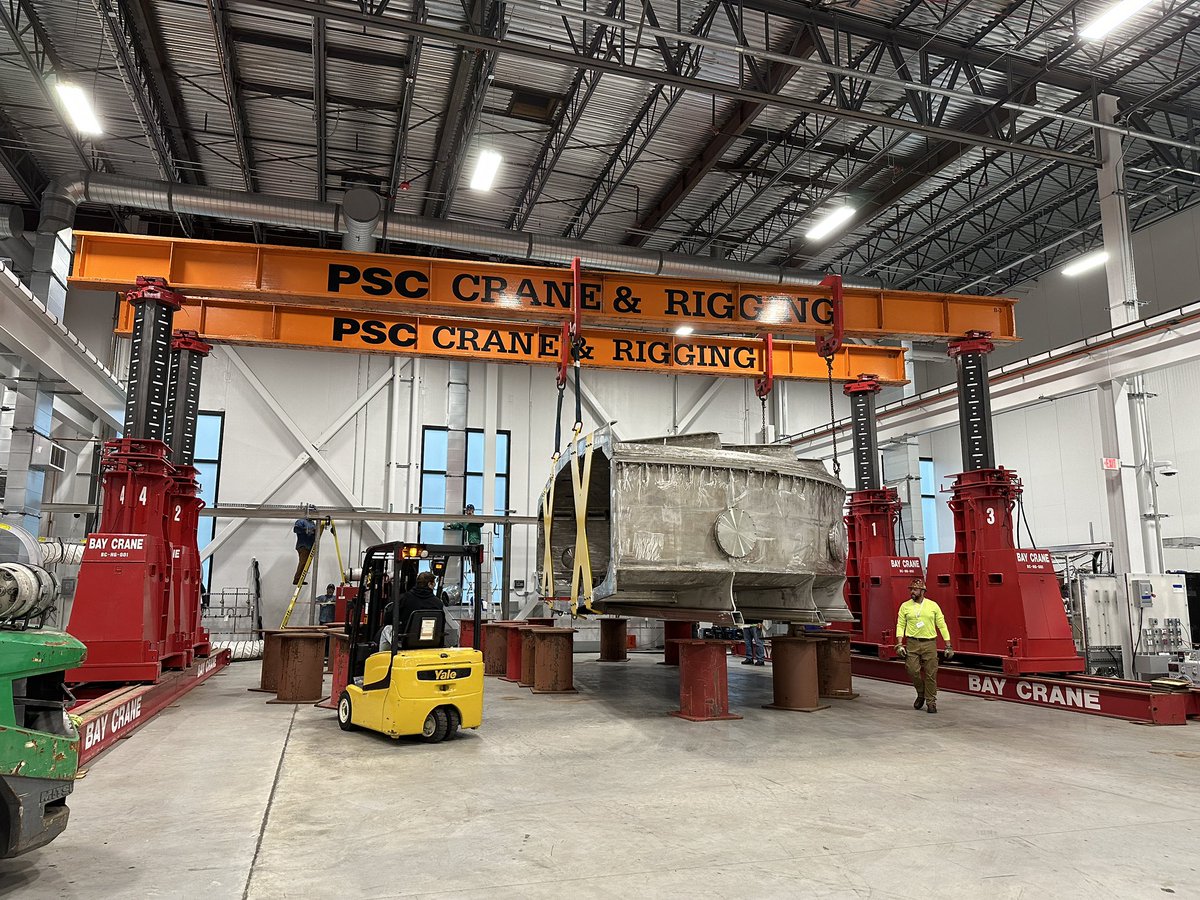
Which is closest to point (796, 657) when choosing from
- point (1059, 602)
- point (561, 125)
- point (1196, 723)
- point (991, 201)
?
point (1059, 602)

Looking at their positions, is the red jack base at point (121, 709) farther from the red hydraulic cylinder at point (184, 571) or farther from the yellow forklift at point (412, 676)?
the yellow forklift at point (412, 676)

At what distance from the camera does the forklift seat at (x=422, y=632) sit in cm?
809

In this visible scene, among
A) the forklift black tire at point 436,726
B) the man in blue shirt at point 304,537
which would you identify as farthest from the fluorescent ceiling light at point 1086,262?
the man in blue shirt at point 304,537

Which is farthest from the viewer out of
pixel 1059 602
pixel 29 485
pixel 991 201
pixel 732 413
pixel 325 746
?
pixel 732 413

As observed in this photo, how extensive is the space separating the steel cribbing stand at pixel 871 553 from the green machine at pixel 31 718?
11.2 m

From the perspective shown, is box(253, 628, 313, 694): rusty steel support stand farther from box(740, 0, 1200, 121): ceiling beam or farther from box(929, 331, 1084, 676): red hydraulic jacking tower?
box(740, 0, 1200, 121): ceiling beam

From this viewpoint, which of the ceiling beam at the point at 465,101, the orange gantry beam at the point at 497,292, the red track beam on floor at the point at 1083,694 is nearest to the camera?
the red track beam on floor at the point at 1083,694

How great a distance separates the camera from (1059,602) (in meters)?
11.1

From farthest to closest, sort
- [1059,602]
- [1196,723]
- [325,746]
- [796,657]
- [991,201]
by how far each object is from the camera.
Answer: [991,201] → [1059,602] → [796,657] → [1196,723] → [325,746]

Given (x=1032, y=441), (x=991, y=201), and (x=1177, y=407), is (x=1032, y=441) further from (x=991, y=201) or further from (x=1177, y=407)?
(x=991, y=201)

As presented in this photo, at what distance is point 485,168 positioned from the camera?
13.2 metres

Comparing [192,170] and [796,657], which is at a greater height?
[192,170]

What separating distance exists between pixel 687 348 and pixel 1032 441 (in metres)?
15.2

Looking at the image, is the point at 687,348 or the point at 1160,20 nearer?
the point at 1160,20
